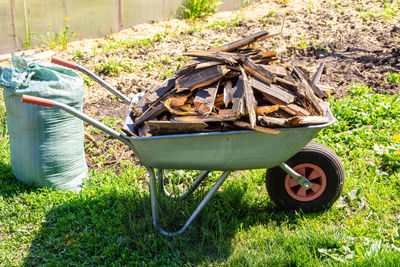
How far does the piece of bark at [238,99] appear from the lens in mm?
2480

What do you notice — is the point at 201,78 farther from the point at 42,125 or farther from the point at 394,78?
the point at 394,78

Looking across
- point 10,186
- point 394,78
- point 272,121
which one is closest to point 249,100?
point 272,121

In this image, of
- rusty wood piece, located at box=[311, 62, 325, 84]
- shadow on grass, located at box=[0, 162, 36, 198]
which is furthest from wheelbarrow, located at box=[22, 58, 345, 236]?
shadow on grass, located at box=[0, 162, 36, 198]

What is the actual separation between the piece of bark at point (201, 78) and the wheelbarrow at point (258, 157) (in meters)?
0.43

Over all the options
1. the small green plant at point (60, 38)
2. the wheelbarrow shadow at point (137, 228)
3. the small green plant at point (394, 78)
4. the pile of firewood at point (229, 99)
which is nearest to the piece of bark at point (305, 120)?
the pile of firewood at point (229, 99)

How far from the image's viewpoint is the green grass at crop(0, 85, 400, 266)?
2.65m

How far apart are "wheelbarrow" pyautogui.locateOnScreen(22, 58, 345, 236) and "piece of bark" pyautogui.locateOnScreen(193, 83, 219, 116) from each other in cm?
22

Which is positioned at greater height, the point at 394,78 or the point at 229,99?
the point at 229,99

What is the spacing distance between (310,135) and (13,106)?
2.31 m

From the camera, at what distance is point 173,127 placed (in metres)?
2.52

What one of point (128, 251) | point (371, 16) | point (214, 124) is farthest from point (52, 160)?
point (371, 16)

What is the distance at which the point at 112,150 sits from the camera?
13.3 feet

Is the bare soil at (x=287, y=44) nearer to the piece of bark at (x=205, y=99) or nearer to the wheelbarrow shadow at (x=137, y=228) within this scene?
the wheelbarrow shadow at (x=137, y=228)

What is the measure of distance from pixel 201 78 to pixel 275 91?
0.49 m
